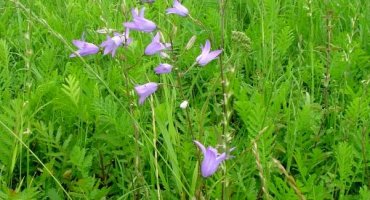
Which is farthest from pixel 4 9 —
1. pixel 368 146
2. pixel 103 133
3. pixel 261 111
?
pixel 368 146

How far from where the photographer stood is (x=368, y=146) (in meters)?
1.87

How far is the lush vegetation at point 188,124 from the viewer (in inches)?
66.1

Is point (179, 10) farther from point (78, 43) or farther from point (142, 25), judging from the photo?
point (78, 43)

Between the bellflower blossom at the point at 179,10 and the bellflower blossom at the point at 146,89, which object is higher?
the bellflower blossom at the point at 179,10

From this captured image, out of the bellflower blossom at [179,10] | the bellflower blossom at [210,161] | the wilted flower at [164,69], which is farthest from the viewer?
the bellflower blossom at [179,10]

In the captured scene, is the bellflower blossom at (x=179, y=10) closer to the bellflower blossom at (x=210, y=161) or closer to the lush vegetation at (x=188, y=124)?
the lush vegetation at (x=188, y=124)

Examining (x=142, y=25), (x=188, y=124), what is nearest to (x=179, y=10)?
(x=142, y=25)

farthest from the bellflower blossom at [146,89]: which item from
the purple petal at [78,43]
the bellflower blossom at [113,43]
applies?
the purple petal at [78,43]

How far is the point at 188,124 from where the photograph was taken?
191 centimetres

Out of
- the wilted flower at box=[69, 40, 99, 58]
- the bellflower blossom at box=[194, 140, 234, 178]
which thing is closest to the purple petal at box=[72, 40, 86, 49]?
the wilted flower at box=[69, 40, 99, 58]

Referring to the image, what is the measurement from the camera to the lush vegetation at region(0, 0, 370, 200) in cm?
168

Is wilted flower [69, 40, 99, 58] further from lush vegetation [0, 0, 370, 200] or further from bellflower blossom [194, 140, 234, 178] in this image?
bellflower blossom [194, 140, 234, 178]

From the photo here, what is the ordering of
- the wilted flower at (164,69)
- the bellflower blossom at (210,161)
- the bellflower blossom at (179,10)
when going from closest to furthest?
the bellflower blossom at (210,161), the wilted flower at (164,69), the bellflower blossom at (179,10)

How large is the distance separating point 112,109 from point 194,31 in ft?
3.28
